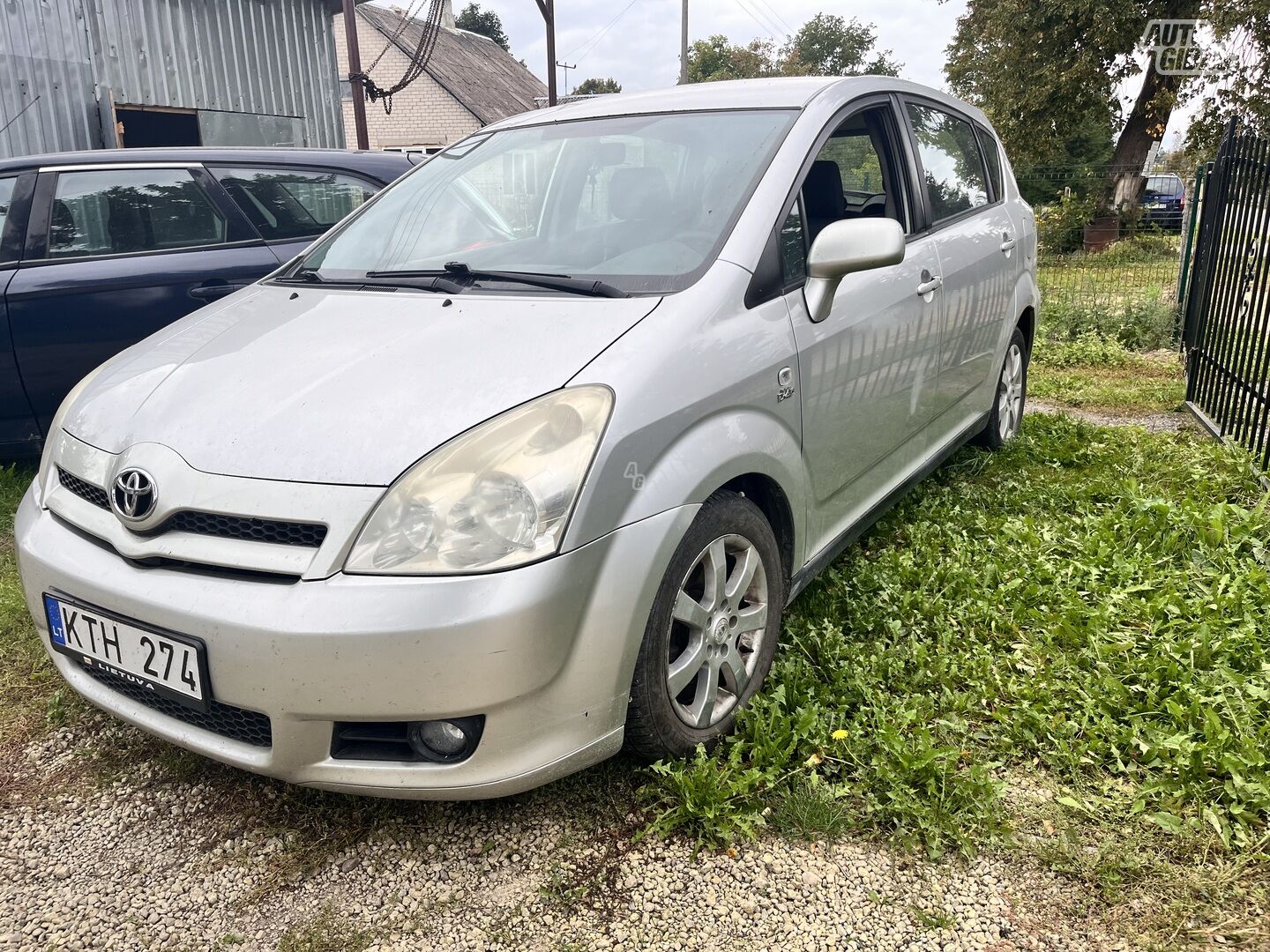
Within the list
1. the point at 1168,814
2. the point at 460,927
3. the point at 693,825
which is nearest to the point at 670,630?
the point at 693,825

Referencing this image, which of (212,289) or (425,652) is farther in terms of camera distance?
(212,289)

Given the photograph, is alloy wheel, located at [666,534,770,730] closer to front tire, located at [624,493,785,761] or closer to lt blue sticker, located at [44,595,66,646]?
front tire, located at [624,493,785,761]

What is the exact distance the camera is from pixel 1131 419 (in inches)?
234

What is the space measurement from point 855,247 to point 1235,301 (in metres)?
3.47

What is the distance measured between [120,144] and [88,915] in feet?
34.8

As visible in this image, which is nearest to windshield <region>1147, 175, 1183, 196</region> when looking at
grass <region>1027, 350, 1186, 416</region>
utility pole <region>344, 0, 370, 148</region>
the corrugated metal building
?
grass <region>1027, 350, 1186, 416</region>

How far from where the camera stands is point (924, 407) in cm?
350

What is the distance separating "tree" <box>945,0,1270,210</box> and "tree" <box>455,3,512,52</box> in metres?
48.0

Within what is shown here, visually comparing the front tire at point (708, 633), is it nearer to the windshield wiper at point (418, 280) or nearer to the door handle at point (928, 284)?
the windshield wiper at point (418, 280)

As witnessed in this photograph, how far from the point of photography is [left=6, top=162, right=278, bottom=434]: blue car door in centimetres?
420

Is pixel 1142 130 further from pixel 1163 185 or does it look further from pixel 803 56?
pixel 803 56

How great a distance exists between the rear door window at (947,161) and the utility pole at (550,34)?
1579 centimetres

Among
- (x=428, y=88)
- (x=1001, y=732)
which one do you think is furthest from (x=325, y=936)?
(x=428, y=88)

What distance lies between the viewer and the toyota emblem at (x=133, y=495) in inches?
81.0
